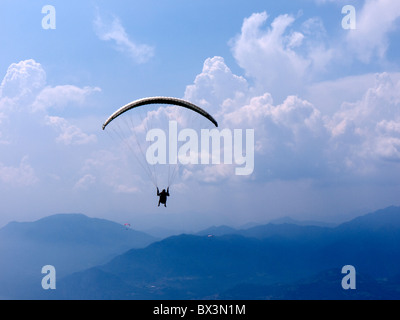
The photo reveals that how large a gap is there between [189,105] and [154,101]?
3.26 metres
